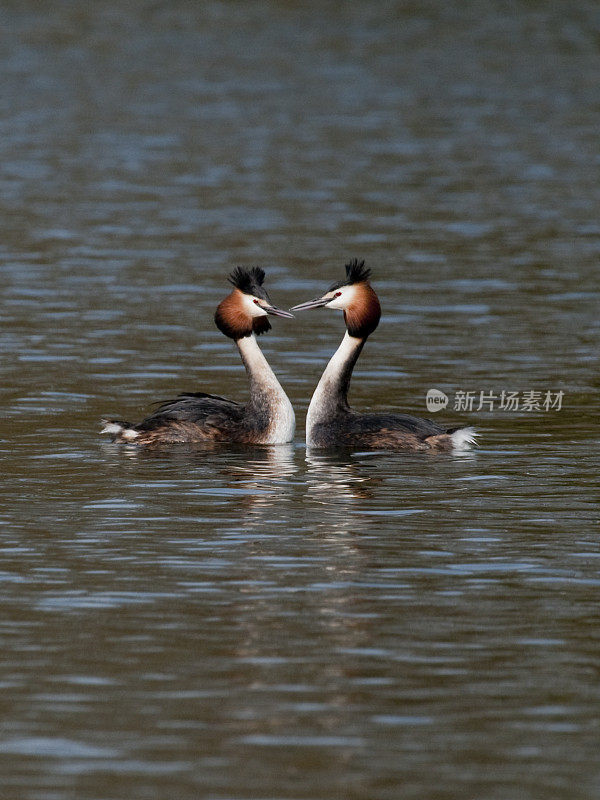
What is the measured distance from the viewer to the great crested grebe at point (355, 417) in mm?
14695

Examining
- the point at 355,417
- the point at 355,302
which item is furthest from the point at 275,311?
the point at 355,417

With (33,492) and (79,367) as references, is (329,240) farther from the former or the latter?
(33,492)

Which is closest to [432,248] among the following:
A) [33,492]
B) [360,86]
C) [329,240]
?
[329,240]

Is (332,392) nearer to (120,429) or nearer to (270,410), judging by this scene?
(270,410)

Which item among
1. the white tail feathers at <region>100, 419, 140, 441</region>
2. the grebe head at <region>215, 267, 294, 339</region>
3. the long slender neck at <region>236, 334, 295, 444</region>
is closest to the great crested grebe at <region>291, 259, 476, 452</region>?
the long slender neck at <region>236, 334, 295, 444</region>

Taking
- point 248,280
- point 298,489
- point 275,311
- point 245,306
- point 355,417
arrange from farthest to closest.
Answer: point 245,306 → point 248,280 → point 275,311 → point 355,417 → point 298,489

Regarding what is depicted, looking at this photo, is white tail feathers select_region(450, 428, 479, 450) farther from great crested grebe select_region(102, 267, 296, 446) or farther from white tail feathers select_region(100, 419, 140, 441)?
white tail feathers select_region(100, 419, 140, 441)

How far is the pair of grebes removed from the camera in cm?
1476

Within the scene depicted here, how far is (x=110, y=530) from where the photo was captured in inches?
465

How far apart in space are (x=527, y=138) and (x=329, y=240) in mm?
14853

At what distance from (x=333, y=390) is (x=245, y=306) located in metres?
1.10

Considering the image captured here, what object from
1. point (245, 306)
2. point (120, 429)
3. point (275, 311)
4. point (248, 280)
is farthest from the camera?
point (245, 306)

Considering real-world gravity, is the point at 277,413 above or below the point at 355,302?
below

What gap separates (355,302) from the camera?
15.5 metres
